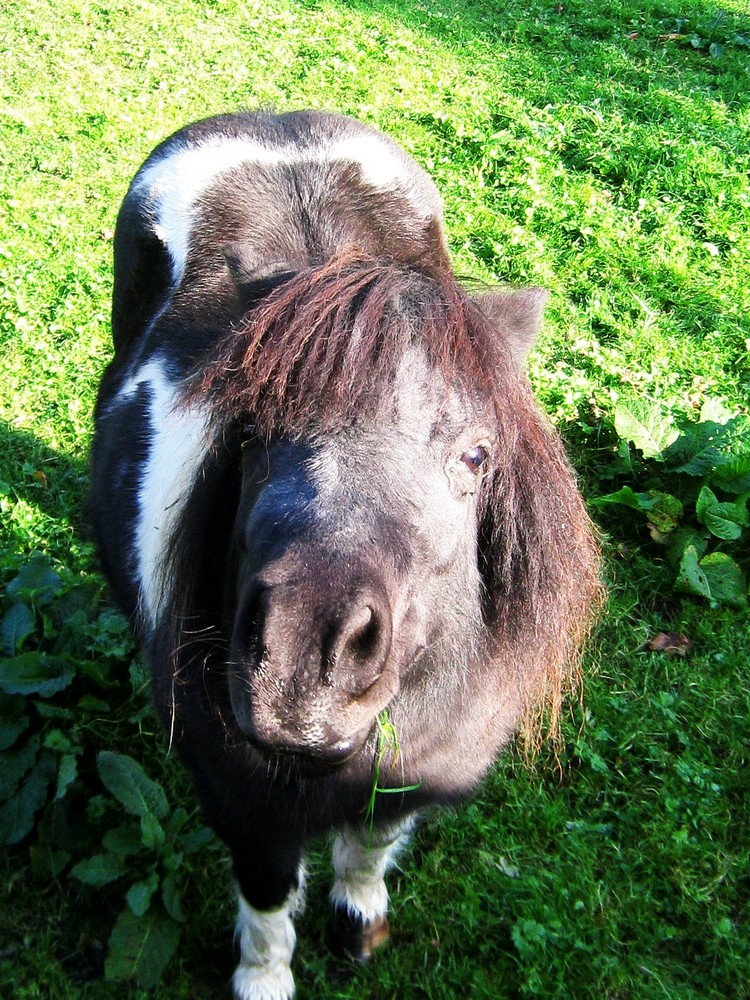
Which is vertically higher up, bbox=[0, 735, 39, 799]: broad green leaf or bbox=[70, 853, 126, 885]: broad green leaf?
bbox=[0, 735, 39, 799]: broad green leaf

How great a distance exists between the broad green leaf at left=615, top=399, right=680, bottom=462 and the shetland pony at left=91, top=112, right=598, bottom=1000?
1495 millimetres

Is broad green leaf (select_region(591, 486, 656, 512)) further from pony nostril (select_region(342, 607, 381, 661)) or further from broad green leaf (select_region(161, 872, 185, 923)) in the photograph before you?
pony nostril (select_region(342, 607, 381, 661))

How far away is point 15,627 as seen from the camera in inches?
138

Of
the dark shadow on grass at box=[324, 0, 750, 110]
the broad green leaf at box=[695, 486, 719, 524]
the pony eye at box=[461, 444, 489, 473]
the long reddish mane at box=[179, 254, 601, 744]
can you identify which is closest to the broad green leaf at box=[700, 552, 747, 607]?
the broad green leaf at box=[695, 486, 719, 524]

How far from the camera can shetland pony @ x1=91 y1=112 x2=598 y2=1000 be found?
5.87ft

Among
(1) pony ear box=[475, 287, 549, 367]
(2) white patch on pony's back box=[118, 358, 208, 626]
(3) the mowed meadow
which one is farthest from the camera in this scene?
(3) the mowed meadow

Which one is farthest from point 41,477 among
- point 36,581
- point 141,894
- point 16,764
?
point 141,894

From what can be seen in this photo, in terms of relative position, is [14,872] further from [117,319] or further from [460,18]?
[460,18]

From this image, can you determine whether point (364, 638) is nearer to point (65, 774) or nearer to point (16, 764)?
point (65, 774)

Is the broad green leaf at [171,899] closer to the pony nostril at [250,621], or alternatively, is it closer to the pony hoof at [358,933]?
the pony hoof at [358,933]

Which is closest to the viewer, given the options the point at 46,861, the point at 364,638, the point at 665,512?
the point at 364,638

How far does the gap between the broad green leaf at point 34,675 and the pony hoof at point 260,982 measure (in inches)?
46.7

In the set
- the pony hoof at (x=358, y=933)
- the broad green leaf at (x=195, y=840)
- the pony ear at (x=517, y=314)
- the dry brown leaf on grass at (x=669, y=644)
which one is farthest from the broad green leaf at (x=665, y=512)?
the broad green leaf at (x=195, y=840)

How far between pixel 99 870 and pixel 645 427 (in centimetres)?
306
